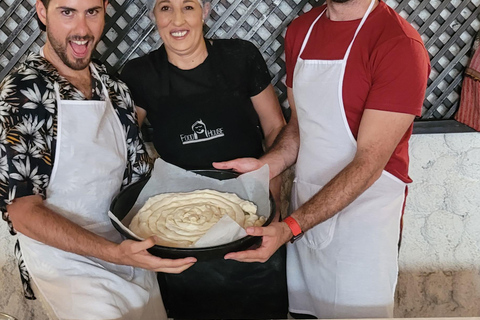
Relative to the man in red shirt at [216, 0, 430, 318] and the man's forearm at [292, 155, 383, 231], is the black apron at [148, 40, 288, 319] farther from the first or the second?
the man's forearm at [292, 155, 383, 231]

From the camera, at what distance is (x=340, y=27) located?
168 cm

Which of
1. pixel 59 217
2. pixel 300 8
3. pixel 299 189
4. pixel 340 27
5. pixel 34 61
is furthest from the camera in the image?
pixel 300 8

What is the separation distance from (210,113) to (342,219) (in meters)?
0.68

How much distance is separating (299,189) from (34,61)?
107 cm

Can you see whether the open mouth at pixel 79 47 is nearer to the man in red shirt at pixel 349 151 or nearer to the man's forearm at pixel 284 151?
the man in red shirt at pixel 349 151

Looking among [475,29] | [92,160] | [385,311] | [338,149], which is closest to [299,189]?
[338,149]

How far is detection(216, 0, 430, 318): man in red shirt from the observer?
1.51 m

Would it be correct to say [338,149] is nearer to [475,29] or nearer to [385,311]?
[385,311]

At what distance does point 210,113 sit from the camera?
1.94 metres

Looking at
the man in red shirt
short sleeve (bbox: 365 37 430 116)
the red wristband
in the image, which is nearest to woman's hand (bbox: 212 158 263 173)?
the man in red shirt

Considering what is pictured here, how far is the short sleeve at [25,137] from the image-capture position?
53.3 inches

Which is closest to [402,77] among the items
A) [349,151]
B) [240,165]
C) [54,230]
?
[349,151]

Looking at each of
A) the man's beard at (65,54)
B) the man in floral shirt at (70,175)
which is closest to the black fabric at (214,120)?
the man in floral shirt at (70,175)

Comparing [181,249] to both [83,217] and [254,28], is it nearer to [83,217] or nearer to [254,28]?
[83,217]
